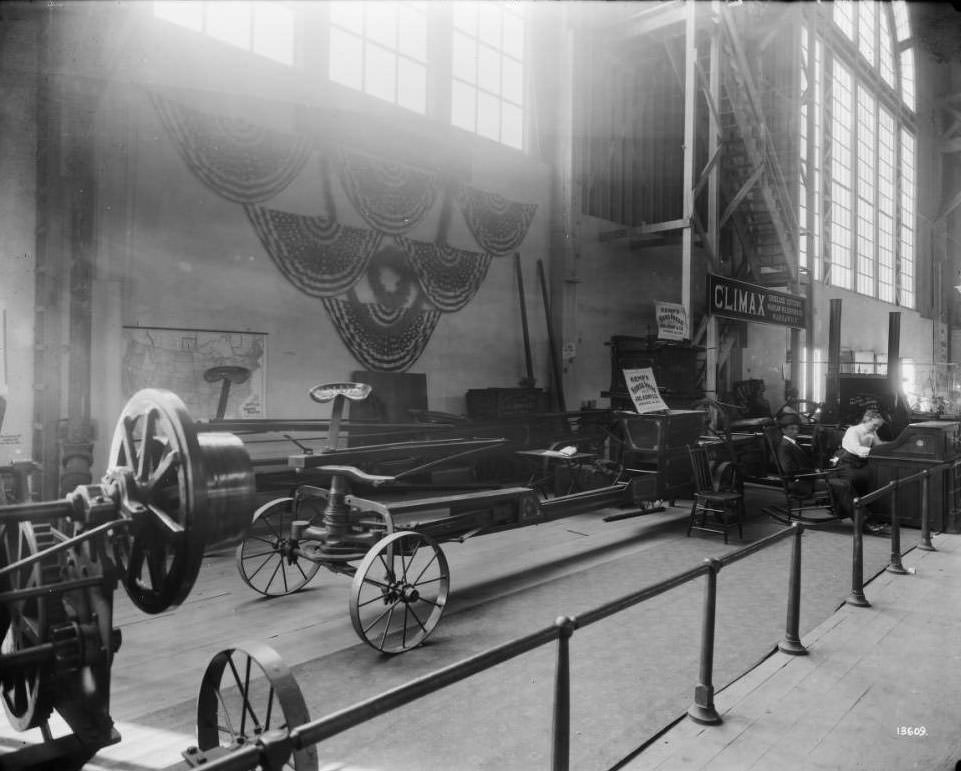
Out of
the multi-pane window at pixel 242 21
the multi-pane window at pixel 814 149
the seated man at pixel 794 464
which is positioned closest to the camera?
the multi-pane window at pixel 242 21

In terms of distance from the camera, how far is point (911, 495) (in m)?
7.68

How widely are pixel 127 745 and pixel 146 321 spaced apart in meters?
5.28

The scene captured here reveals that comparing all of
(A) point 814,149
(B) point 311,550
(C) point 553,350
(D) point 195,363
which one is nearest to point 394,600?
(B) point 311,550

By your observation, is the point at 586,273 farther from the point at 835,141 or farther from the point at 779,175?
the point at 835,141

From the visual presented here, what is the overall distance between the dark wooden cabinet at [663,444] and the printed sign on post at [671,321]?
9.36ft

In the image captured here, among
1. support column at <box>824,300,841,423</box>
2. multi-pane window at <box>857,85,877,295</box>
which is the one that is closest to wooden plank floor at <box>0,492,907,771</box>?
support column at <box>824,300,841,423</box>

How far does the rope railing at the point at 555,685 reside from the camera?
1627 millimetres

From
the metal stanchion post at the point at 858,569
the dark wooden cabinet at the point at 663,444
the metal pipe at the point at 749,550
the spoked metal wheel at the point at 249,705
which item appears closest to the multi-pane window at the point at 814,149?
the dark wooden cabinet at the point at 663,444

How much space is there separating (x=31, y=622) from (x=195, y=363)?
549 cm

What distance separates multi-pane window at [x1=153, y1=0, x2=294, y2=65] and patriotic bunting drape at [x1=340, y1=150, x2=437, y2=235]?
58.8 inches

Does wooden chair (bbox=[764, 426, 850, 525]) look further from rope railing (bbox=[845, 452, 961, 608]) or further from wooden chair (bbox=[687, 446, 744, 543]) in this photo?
rope railing (bbox=[845, 452, 961, 608])

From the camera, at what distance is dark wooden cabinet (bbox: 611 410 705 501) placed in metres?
7.41

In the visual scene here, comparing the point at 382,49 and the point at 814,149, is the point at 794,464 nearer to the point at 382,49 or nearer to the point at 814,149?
the point at 382,49

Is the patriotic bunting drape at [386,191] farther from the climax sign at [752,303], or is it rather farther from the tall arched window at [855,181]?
the tall arched window at [855,181]
